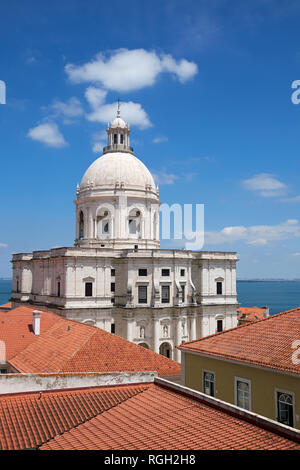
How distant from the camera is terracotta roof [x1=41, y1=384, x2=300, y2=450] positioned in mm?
10781

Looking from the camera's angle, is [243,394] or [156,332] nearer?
[243,394]

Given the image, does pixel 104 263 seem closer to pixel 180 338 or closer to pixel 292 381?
pixel 180 338

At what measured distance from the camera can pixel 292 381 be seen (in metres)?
14.7

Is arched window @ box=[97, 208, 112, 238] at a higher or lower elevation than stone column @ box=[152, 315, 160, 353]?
higher

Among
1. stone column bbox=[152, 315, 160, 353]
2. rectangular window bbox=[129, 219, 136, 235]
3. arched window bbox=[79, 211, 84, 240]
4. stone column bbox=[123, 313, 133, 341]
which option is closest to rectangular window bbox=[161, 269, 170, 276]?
stone column bbox=[152, 315, 160, 353]

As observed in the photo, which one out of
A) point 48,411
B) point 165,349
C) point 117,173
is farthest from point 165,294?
point 48,411

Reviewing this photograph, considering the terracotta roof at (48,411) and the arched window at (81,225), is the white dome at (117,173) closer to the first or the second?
the arched window at (81,225)

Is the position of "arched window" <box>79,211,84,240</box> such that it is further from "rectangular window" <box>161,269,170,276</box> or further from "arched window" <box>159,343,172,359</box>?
"arched window" <box>159,343,172,359</box>

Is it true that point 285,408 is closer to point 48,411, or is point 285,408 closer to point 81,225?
point 48,411

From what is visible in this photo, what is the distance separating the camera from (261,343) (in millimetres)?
17297

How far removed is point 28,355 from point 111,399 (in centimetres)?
1125

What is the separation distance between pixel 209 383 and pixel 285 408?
3.92 meters

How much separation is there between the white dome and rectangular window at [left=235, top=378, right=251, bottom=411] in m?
39.2
